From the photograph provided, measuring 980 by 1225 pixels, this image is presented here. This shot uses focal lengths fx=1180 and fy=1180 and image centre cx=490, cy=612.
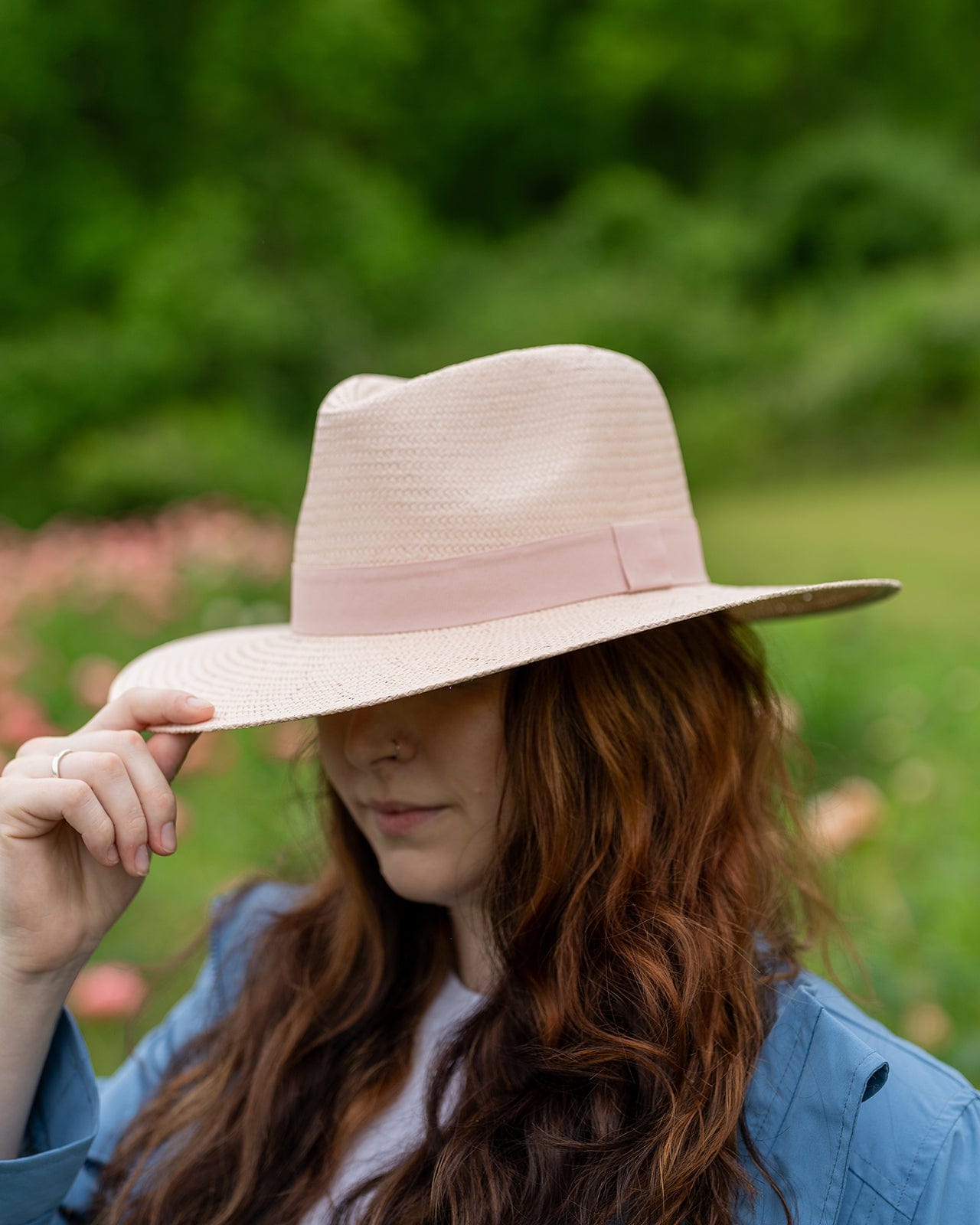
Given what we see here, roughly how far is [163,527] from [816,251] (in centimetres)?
807

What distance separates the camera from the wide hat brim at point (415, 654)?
113 cm

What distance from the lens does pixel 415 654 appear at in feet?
3.99

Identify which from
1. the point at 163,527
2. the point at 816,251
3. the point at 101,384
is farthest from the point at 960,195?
A: the point at 163,527

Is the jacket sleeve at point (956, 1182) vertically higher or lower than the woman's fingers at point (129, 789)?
lower

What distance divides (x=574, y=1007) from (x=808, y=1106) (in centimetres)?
24

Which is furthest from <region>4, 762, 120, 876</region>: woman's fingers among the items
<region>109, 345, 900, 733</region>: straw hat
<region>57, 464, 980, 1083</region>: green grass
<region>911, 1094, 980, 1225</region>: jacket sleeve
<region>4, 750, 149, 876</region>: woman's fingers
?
<region>911, 1094, 980, 1225</region>: jacket sleeve

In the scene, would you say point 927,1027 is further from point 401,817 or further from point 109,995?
point 109,995

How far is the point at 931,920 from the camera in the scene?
2443 millimetres

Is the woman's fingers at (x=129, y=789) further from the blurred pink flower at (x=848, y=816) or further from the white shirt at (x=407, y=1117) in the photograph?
the blurred pink flower at (x=848, y=816)

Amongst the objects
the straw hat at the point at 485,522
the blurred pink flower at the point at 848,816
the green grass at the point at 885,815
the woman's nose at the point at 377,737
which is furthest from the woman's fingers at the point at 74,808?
the blurred pink flower at the point at 848,816

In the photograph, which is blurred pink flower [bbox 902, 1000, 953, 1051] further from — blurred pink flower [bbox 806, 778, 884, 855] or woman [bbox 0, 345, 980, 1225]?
woman [bbox 0, 345, 980, 1225]

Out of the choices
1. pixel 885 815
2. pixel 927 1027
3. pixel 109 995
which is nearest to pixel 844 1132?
pixel 927 1027

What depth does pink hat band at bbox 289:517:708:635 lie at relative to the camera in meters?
Answer: 1.25

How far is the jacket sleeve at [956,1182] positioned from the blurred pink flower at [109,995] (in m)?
1.35
